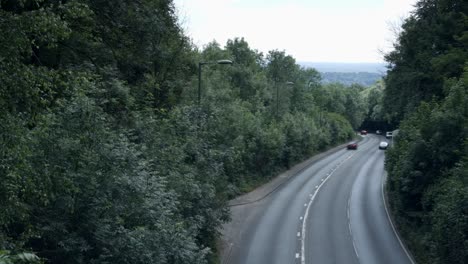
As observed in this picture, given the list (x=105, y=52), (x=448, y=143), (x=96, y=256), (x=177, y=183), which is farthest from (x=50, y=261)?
(x=448, y=143)

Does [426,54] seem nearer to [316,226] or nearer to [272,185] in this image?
[316,226]

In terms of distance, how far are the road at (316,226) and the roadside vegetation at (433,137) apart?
1.77 meters

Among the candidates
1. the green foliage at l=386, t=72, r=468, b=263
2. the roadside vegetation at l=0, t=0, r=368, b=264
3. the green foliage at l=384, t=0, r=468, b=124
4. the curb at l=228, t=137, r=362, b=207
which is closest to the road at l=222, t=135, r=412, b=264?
the curb at l=228, t=137, r=362, b=207

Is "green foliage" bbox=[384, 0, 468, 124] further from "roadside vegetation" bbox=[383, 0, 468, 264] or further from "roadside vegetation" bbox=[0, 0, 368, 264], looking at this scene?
"roadside vegetation" bbox=[0, 0, 368, 264]

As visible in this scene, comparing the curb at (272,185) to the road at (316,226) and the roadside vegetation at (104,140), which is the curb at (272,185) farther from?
the roadside vegetation at (104,140)

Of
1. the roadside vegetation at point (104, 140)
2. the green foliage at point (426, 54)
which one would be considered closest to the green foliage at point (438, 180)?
the green foliage at point (426, 54)

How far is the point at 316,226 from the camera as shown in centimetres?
2975

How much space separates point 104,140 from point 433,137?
16994 millimetres

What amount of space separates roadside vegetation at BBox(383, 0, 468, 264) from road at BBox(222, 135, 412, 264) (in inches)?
69.6

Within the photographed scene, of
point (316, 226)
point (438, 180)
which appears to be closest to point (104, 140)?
point (438, 180)

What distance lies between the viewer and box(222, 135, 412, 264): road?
79.0ft

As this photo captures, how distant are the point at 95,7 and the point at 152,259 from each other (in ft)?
36.8

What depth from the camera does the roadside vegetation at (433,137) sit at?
1905cm

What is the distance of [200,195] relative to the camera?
17.8m
